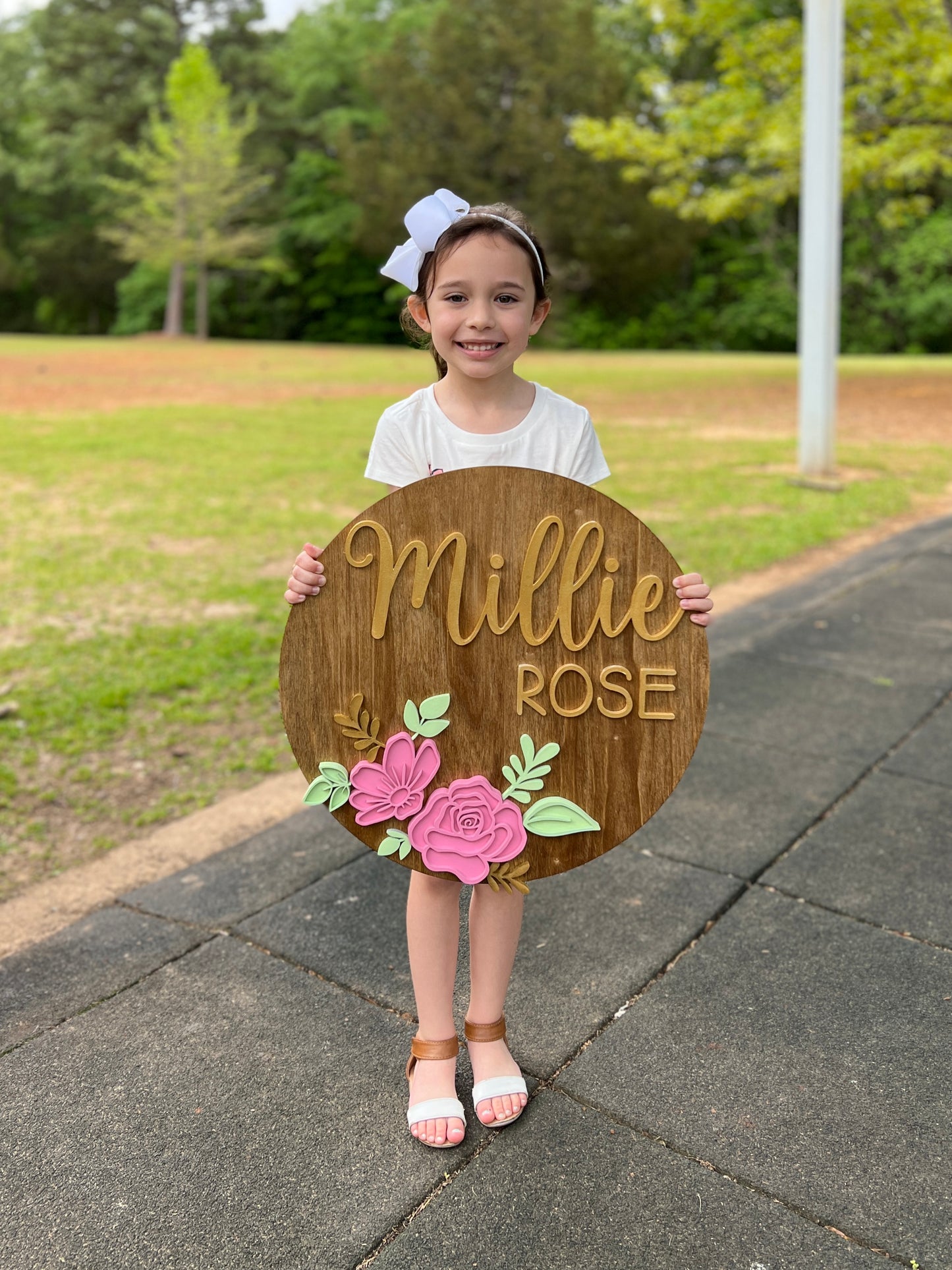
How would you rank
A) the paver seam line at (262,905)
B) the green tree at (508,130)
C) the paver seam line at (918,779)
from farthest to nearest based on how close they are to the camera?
the green tree at (508,130)
the paver seam line at (918,779)
the paver seam line at (262,905)

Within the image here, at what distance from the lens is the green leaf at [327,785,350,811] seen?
6.19 feet

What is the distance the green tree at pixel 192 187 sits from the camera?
108 ft

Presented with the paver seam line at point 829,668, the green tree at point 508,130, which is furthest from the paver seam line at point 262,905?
the green tree at point 508,130

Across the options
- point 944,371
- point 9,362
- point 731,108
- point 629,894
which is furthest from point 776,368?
point 629,894

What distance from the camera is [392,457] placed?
1974mm

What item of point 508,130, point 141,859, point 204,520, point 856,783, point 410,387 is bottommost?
point 141,859

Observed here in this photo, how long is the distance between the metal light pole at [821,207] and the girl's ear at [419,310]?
22.0ft

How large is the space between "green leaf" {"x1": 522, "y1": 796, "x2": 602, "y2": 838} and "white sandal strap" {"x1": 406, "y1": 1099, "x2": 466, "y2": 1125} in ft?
1.65

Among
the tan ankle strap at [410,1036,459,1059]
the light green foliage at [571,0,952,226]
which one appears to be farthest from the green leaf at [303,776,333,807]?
the light green foliage at [571,0,952,226]

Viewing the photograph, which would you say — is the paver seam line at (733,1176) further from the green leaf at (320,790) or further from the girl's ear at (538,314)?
the girl's ear at (538,314)

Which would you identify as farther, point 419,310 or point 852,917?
point 852,917

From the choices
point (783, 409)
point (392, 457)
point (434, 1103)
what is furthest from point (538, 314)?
point (783, 409)

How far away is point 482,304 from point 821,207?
717cm

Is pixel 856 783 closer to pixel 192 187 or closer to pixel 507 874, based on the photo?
pixel 507 874
